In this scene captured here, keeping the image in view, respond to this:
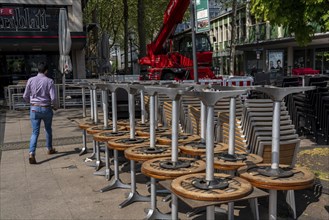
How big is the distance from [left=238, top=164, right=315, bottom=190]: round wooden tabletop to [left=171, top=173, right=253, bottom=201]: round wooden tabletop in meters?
0.08

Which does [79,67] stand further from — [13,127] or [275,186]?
[275,186]

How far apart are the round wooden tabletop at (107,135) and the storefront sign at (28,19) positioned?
533 inches

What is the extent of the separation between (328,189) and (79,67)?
55.8 feet

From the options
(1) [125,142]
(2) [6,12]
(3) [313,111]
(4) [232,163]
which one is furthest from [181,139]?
(2) [6,12]

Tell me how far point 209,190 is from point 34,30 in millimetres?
16107

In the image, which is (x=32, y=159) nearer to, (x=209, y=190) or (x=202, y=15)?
(x=202, y=15)

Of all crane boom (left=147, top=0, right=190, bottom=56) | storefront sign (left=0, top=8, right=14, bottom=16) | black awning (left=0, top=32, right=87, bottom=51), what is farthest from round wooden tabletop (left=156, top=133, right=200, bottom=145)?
storefront sign (left=0, top=8, right=14, bottom=16)

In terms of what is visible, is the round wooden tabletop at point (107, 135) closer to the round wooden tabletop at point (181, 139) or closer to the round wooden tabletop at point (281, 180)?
the round wooden tabletop at point (181, 139)

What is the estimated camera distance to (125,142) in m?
4.60

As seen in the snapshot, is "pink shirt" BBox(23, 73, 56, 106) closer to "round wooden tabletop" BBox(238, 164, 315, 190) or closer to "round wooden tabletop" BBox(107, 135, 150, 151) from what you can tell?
"round wooden tabletop" BBox(107, 135, 150, 151)

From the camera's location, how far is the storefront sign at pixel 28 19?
16.9m

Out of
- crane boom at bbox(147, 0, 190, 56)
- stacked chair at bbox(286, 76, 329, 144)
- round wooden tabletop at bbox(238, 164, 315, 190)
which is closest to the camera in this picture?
round wooden tabletop at bbox(238, 164, 315, 190)

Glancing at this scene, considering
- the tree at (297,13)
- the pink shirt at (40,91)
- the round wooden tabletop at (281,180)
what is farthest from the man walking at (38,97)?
the round wooden tabletop at (281,180)

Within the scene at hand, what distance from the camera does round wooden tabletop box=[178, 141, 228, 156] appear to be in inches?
157
